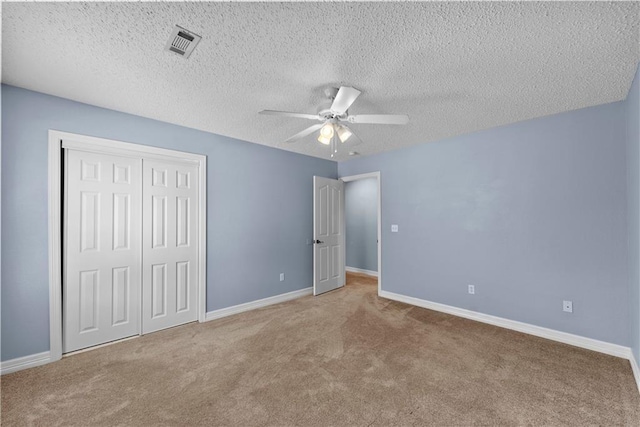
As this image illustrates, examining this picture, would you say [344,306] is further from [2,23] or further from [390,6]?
[2,23]

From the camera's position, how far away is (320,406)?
1834 millimetres

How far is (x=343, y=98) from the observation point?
1992 mm

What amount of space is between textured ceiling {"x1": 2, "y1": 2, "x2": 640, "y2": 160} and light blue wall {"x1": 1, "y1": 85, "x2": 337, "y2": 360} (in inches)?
9.1

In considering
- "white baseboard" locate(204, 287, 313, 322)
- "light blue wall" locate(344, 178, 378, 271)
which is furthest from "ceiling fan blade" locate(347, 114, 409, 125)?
"light blue wall" locate(344, 178, 378, 271)

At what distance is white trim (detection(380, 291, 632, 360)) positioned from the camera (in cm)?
251

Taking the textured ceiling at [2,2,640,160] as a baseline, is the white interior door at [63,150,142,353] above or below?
below

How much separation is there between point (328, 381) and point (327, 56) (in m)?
2.43

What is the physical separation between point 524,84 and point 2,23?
356 cm

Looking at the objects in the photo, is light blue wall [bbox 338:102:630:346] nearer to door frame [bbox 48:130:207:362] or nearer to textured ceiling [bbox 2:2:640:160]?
textured ceiling [bbox 2:2:640:160]

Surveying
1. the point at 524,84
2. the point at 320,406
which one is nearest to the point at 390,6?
the point at 524,84

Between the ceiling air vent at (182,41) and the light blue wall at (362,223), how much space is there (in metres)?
4.62

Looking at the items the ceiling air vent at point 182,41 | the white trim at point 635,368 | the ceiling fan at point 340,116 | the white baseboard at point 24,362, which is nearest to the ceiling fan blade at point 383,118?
the ceiling fan at point 340,116

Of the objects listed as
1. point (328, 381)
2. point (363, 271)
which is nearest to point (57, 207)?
point (328, 381)

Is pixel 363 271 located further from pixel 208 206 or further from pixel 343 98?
pixel 343 98
